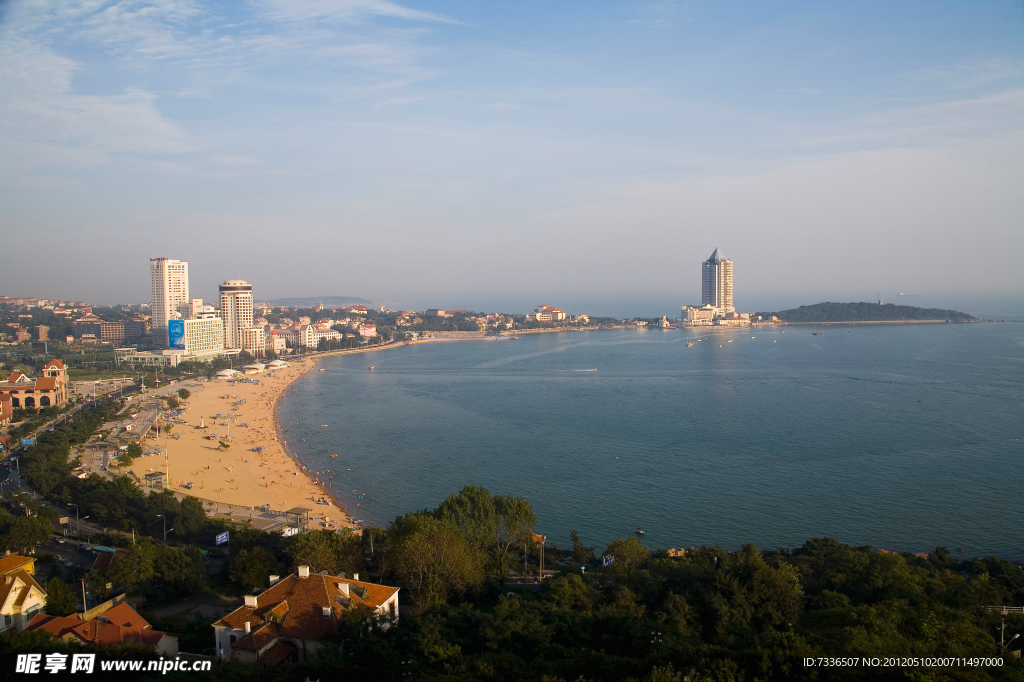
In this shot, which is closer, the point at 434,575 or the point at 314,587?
the point at 314,587

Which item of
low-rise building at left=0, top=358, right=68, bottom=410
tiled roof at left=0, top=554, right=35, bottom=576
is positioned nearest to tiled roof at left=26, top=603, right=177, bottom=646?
tiled roof at left=0, top=554, right=35, bottom=576

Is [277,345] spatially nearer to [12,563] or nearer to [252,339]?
[252,339]

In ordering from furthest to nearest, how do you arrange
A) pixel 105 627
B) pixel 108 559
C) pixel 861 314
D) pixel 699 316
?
pixel 861 314 < pixel 699 316 < pixel 108 559 < pixel 105 627

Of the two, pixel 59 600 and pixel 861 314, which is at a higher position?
pixel 861 314

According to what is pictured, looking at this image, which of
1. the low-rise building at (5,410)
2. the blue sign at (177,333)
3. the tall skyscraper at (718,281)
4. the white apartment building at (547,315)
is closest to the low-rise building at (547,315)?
the white apartment building at (547,315)

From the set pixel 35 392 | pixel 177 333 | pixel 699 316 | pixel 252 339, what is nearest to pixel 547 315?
pixel 699 316

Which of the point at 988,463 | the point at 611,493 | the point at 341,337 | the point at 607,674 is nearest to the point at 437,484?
the point at 611,493

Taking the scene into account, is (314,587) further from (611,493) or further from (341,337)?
(341,337)
